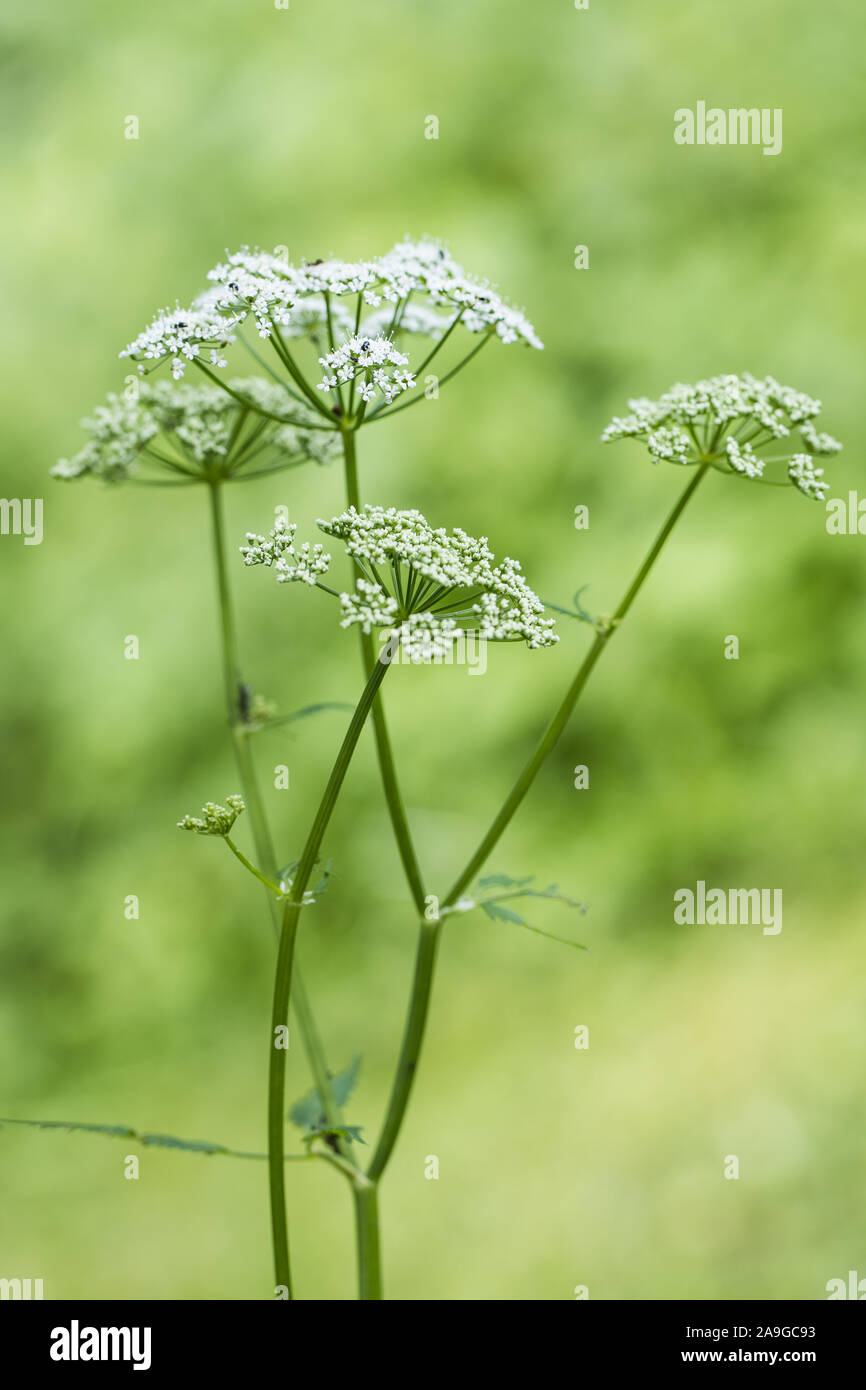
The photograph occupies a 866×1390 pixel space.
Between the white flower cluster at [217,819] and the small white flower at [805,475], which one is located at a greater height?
the small white flower at [805,475]

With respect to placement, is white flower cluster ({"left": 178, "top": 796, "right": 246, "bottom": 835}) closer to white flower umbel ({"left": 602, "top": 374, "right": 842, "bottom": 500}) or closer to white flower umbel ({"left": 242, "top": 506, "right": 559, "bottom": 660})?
white flower umbel ({"left": 242, "top": 506, "right": 559, "bottom": 660})

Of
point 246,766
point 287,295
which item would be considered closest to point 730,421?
point 287,295

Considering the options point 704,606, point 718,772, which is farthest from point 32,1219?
point 704,606

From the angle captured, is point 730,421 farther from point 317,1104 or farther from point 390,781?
point 317,1104

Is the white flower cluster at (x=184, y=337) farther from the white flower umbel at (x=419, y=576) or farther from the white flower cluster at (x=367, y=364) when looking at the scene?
the white flower umbel at (x=419, y=576)

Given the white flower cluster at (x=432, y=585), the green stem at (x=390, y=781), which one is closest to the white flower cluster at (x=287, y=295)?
the green stem at (x=390, y=781)

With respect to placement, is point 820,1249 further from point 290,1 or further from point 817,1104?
point 290,1
